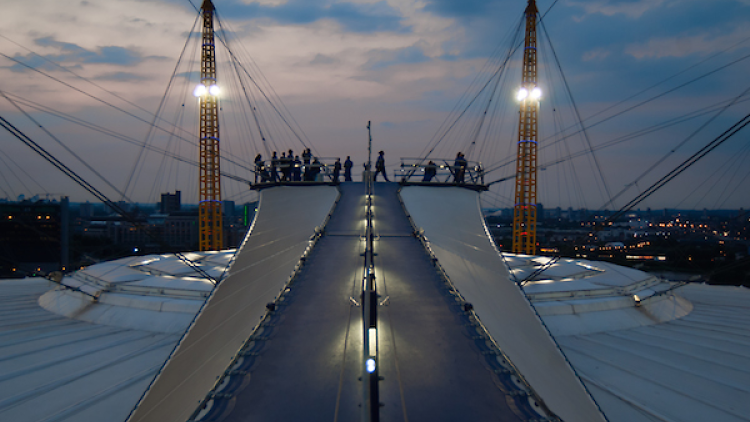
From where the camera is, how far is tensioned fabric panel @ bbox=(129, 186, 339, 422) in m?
5.77

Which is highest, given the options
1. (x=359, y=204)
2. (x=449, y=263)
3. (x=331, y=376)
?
(x=359, y=204)

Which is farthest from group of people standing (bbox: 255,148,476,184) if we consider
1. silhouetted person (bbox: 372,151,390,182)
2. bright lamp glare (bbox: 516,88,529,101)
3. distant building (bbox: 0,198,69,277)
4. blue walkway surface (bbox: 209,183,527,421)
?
distant building (bbox: 0,198,69,277)

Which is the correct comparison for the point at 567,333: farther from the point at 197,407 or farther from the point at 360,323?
the point at 197,407

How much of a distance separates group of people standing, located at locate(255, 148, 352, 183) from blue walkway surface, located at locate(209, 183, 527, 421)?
946 centimetres

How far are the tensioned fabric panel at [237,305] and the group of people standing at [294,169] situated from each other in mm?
3551

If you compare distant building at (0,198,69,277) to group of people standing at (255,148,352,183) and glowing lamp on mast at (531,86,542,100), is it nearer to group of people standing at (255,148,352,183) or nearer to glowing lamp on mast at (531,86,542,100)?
group of people standing at (255,148,352,183)

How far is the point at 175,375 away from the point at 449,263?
6147 mm

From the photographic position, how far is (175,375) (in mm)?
6348

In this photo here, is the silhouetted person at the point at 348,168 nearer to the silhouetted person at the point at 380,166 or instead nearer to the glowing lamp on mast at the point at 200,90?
the silhouetted person at the point at 380,166

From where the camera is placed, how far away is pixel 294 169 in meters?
19.6

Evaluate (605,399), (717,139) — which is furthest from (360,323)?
(717,139)

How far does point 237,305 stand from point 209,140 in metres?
34.7

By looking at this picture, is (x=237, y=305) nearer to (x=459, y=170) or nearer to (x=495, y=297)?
(x=495, y=297)

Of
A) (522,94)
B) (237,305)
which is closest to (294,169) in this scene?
(237,305)
